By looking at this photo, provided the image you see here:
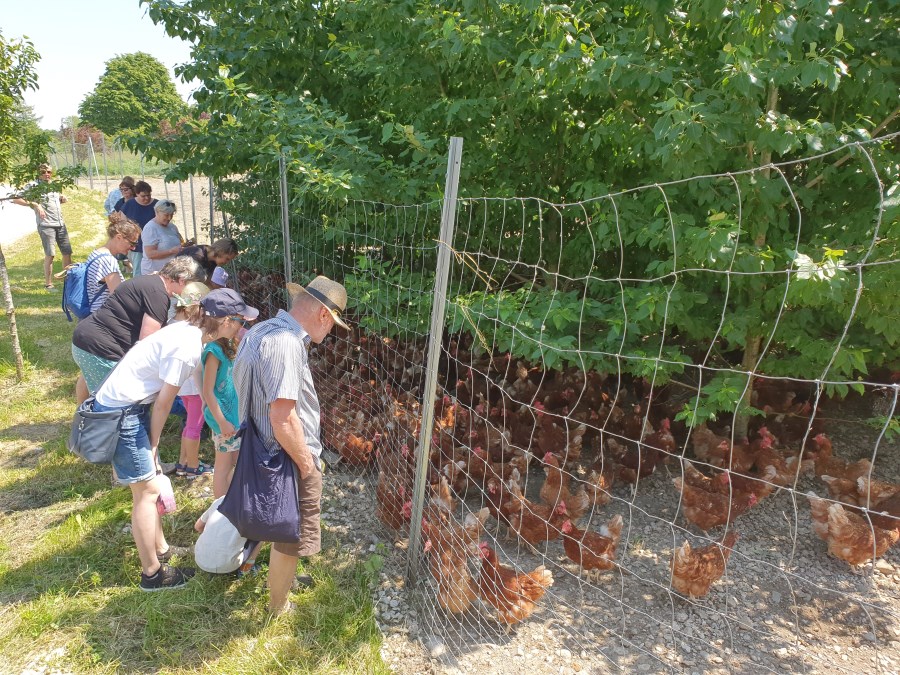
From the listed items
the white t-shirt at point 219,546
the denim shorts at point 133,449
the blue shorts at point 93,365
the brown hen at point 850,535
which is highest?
the blue shorts at point 93,365

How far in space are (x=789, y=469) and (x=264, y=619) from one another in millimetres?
3058

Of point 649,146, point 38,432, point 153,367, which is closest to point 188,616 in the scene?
point 153,367

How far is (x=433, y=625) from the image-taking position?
303 cm

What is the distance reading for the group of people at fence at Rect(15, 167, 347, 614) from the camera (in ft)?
8.41

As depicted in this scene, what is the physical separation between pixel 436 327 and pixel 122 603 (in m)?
2.14

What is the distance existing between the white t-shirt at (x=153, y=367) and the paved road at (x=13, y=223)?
16.8 metres

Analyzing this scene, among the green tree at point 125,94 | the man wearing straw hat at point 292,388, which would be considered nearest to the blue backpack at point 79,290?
the man wearing straw hat at point 292,388

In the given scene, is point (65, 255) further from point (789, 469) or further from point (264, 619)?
point (789, 469)

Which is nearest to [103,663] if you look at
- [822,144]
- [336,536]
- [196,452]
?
[336,536]

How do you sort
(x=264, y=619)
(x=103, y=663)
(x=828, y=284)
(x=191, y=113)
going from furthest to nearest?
(x=191, y=113) → (x=264, y=619) → (x=103, y=663) → (x=828, y=284)

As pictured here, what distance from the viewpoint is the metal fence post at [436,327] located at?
2.62 m

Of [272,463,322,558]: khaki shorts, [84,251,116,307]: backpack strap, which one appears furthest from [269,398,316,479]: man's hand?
[84,251,116,307]: backpack strap

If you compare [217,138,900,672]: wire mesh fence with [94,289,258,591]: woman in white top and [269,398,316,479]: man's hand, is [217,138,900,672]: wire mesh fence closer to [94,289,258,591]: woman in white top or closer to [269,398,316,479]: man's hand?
[269,398,316,479]: man's hand

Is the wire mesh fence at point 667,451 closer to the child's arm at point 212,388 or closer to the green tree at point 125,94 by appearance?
the child's arm at point 212,388
